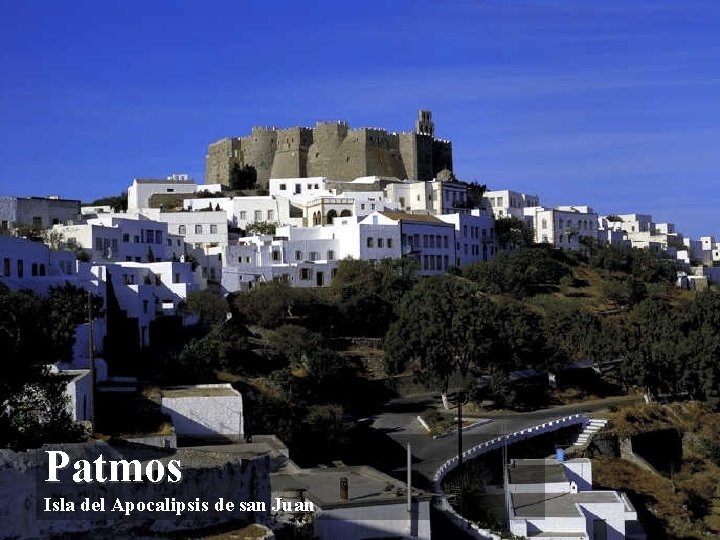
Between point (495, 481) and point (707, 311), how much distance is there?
24.0 m

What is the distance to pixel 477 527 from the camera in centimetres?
2323

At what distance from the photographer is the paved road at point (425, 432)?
33.6 metres

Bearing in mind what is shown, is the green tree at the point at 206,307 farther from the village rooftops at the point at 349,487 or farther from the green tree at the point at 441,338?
the village rooftops at the point at 349,487

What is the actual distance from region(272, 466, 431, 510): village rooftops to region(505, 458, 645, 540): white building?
12.5 feet

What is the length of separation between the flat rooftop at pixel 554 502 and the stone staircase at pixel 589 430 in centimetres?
1113

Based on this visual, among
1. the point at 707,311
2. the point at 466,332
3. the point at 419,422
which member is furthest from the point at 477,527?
the point at 707,311

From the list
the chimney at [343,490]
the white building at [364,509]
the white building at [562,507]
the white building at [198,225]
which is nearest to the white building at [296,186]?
the white building at [198,225]

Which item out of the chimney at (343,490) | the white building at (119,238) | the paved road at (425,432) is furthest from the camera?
the white building at (119,238)

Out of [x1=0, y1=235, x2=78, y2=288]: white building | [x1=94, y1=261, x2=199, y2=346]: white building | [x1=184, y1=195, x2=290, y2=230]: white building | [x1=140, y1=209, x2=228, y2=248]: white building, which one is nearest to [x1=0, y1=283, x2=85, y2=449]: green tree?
[x1=0, y1=235, x2=78, y2=288]: white building

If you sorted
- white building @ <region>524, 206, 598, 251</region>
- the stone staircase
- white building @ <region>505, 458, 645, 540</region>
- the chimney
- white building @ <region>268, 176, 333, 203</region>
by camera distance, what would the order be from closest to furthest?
the chimney, white building @ <region>505, 458, 645, 540</region>, the stone staircase, white building @ <region>268, 176, 333, 203</region>, white building @ <region>524, 206, 598, 251</region>

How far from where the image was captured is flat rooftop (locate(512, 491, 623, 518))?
24281mm

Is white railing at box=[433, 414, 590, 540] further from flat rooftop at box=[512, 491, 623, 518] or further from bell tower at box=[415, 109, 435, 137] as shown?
bell tower at box=[415, 109, 435, 137]

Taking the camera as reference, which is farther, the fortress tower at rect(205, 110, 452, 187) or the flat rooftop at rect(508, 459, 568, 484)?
the fortress tower at rect(205, 110, 452, 187)

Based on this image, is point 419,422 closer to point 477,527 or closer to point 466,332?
point 466,332
